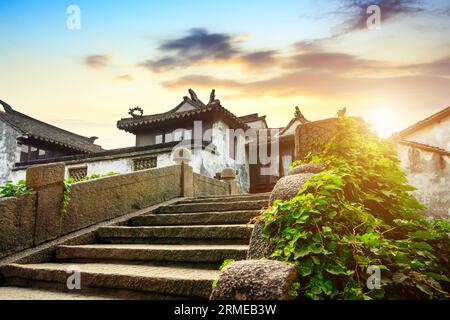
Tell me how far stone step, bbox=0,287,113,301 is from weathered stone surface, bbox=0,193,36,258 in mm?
696

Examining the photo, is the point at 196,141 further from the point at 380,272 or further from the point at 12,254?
the point at 380,272

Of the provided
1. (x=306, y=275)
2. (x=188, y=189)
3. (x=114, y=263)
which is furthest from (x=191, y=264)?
(x=188, y=189)

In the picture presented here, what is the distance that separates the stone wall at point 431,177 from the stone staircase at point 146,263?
10918mm

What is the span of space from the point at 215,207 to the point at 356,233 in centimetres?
312

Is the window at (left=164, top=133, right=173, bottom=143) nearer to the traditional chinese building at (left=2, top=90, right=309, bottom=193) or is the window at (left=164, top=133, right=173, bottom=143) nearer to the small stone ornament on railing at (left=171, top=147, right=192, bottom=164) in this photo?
the traditional chinese building at (left=2, top=90, right=309, bottom=193)

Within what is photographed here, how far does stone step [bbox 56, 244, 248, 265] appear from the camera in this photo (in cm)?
307

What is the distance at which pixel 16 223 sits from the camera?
394cm

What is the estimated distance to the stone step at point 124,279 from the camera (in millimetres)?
2567

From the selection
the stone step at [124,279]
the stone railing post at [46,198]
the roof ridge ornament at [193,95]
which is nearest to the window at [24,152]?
the roof ridge ornament at [193,95]

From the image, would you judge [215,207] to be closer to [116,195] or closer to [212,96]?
[116,195]

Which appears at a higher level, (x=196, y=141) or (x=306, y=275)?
(x=196, y=141)
